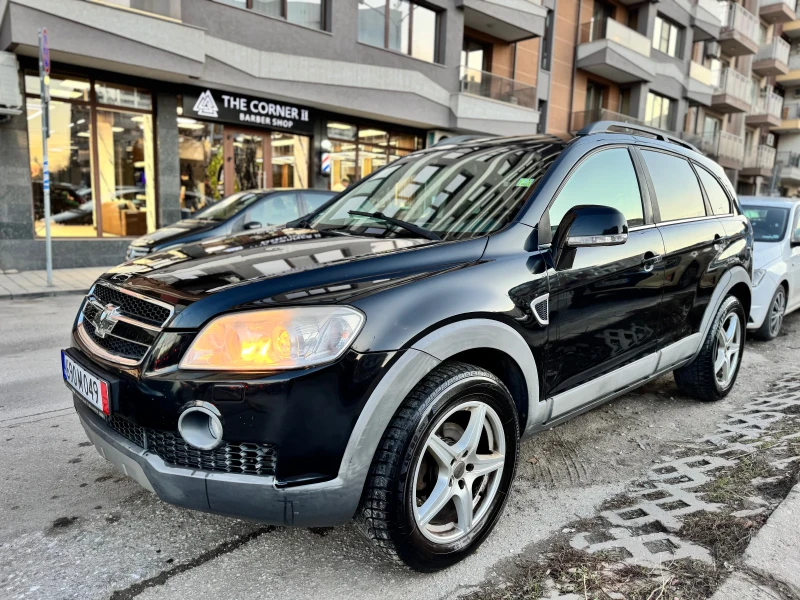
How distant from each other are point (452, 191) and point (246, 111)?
11448mm

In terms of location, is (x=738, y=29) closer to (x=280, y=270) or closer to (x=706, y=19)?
(x=706, y=19)

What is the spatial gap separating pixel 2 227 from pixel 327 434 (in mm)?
11094

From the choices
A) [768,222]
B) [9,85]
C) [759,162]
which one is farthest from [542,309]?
[759,162]

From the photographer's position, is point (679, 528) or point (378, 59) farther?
point (378, 59)

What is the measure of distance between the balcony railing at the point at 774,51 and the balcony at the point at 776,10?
126 cm

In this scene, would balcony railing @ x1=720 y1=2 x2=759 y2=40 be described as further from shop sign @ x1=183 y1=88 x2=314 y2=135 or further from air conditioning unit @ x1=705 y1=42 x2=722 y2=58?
shop sign @ x1=183 y1=88 x2=314 y2=135

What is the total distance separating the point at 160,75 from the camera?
1123 cm

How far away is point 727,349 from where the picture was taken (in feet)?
13.6

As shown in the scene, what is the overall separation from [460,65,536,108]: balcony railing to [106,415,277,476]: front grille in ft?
53.9

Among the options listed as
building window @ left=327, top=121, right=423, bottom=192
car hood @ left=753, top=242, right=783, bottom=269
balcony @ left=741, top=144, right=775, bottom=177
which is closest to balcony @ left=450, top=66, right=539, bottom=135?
building window @ left=327, top=121, right=423, bottom=192

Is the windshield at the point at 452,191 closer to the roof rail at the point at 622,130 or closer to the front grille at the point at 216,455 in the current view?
the roof rail at the point at 622,130

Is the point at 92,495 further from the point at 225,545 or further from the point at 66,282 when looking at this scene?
the point at 66,282

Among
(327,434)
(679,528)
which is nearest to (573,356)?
(679,528)

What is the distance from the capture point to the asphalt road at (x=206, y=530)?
6.79ft
